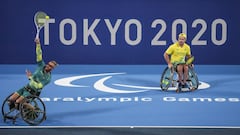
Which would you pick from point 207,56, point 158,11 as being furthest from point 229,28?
point 158,11

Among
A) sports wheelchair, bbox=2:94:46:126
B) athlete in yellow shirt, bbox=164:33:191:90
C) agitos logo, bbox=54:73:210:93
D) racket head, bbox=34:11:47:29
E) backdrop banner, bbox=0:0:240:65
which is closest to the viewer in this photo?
→ sports wheelchair, bbox=2:94:46:126

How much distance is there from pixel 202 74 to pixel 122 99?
399 centimetres

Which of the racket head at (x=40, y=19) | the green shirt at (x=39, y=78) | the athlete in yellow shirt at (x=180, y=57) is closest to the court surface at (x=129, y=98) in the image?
the athlete in yellow shirt at (x=180, y=57)

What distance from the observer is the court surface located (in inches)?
335

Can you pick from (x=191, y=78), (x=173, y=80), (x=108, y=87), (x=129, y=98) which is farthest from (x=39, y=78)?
(x=191, y=78)

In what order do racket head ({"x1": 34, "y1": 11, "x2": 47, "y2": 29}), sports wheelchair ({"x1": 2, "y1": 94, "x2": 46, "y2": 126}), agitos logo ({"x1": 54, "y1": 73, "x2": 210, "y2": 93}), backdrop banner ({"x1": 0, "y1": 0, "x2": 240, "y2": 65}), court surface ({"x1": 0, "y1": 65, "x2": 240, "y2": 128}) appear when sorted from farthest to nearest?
backdrop banner ({"x1": 0, "y1": 0, "x2": 240, "y2": 65})
agitos logo ({"x1": 54, "y1": 73, "x2": 210, "y2": 93})
racket head ({"x1": 34, "y1": 11, "x2": 47, "y2": 29})
court surface ({"x1": 0, "y1": 65, "x2": 240, "y2": 128})
sports wheelchair ({"x1": 2, "y1": 94, "x2": 46, "y2": 126})

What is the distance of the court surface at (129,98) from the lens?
8500mm

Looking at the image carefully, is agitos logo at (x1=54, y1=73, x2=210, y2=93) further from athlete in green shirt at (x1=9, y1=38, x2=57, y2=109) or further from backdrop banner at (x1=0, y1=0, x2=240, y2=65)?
athlete in green shirt at (x1=9, y1=38, x2=57, y2=109)

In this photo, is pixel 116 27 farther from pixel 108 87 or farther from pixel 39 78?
pixel 39 78

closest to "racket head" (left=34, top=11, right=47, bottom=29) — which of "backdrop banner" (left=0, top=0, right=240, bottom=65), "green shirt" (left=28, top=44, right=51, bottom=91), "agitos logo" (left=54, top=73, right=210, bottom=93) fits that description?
"green shirt" (left=28, top=44, right=51, bottom=91)

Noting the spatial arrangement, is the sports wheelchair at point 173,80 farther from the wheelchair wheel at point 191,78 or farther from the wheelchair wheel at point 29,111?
the wheelchair wheel at point 29,111

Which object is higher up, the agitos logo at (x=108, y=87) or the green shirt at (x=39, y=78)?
the green shirt at (x=39, y=78)

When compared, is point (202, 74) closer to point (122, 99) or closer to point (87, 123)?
point (122, 99)

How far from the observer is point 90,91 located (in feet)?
36.5
